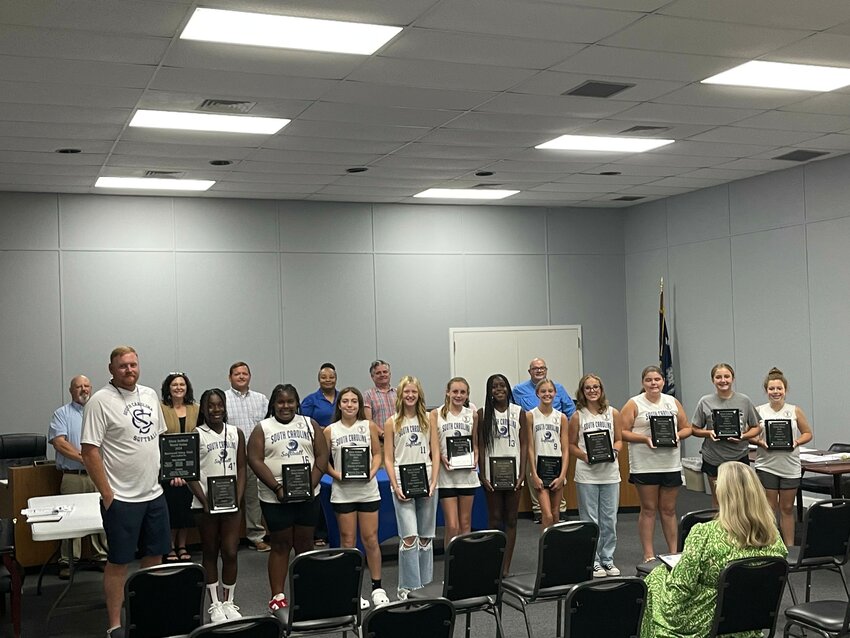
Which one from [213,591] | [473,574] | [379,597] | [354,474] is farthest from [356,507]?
[473,574]

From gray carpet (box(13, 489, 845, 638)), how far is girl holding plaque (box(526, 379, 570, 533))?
2.53 feet

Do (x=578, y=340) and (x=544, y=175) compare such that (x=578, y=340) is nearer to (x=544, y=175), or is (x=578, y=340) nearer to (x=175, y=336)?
(x=544, y=175)

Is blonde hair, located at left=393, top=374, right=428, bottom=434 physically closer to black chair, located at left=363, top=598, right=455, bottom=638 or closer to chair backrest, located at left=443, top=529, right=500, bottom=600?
chair backrest, located at left=443, top=529, right=500, bottom=600

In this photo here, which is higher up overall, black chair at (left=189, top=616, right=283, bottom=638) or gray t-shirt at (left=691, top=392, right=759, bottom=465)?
gray t-shirt at (left=691, top=392, right=759, bottom=465)

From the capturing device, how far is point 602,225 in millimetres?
12852

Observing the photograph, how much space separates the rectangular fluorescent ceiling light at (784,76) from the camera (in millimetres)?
6008

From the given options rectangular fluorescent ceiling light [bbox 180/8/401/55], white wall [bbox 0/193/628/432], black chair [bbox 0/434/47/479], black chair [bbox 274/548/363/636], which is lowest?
black chair [bbox 274/548/363/636]

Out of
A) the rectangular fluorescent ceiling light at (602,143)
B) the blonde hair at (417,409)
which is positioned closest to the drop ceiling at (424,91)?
the rectangular fluorescent ceiling light at (602,143)

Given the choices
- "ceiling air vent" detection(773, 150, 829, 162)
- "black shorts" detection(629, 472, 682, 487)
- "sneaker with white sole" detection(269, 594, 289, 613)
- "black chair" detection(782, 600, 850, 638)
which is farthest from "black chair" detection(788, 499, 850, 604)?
"ceiling air vent" detection(773, 150, 829, 162)

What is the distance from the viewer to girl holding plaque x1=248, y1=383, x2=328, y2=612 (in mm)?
6117

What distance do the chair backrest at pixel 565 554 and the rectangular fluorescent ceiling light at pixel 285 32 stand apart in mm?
2814

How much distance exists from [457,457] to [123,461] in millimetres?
2308

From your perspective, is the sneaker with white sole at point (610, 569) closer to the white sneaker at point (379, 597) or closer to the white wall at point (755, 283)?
the white sneaker at point (379, 597)

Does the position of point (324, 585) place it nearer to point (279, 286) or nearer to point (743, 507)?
point (743, 507)
